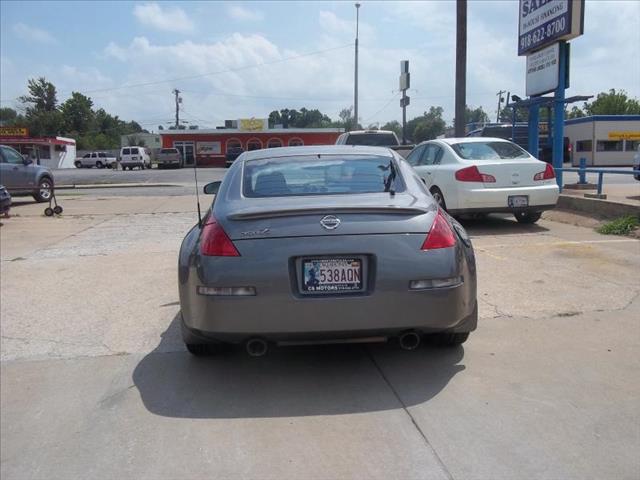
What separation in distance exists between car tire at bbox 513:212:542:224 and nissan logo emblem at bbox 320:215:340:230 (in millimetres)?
7535

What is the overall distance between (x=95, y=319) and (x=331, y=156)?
2.75 metres

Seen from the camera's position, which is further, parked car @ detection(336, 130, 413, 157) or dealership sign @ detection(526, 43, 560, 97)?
parked car @ detection(336, 130, 413, 157)

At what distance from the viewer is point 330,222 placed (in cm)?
382

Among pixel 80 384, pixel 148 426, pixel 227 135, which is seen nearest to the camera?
pixel 148 426

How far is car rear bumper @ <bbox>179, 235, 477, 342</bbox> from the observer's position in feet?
12.1

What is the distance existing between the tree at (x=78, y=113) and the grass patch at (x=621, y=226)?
338ft

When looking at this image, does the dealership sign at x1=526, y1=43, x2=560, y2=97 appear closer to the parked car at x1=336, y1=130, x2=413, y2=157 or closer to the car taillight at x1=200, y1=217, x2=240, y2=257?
the parked car at x1=336, y1=130, x2=413, y2=157

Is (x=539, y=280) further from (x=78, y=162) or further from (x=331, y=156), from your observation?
(x=78, y=162)

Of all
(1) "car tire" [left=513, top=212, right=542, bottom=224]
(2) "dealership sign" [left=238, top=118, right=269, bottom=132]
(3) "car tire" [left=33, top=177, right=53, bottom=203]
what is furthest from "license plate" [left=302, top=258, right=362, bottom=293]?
(2) "dealership sign" [left=238, top=118, right=269, bottom=132]

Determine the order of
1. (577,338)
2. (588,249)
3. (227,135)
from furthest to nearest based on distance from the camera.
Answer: (227,135), (588,249), (577,338)

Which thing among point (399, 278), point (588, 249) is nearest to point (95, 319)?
point (399, 278)

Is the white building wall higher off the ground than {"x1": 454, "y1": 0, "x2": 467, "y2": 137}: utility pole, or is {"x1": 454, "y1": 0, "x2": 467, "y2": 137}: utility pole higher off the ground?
{"x1": 454, "y1": 0, "x2": 467, "y2": 137}: utility pole

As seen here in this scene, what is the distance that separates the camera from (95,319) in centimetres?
573

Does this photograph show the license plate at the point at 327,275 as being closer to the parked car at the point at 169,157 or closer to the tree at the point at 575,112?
the parked car at the point at 169,157
